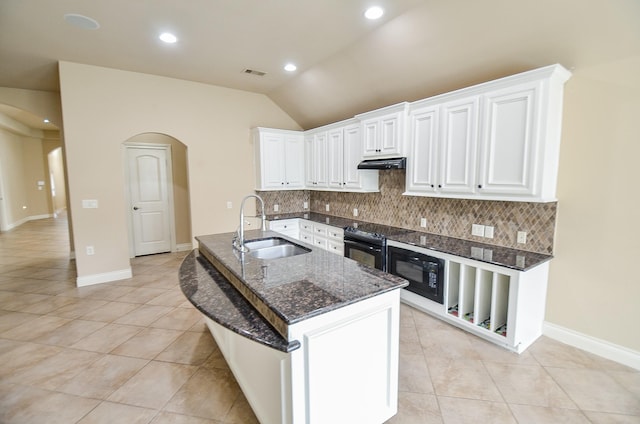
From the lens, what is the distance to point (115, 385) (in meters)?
2.21

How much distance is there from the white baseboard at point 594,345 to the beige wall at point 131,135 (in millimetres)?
4615

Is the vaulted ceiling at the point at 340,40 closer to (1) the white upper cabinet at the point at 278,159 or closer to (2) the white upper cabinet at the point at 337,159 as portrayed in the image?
(2) the white upper cabinet at the point at 337,159

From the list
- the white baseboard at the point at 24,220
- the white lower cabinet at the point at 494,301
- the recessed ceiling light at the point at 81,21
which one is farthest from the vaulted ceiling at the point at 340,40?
the white baseboard at the point at 24,220

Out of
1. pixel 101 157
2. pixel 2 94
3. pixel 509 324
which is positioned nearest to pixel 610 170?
pixel 509 324

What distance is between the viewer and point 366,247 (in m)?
3.64

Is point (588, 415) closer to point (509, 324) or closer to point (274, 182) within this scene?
point (509, 324)

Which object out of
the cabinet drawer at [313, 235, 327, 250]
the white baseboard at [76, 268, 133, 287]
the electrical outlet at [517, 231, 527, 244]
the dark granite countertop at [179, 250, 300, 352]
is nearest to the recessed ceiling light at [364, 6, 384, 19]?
the electrical outlet at [517, 231, 527, 244]

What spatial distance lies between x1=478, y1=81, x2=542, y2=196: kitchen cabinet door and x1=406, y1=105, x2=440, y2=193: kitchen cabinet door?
20.0 inches

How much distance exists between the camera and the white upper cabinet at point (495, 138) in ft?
7.82

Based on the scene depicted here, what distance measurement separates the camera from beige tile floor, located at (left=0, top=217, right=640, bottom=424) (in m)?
1.92

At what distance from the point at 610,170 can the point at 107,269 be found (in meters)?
5.97

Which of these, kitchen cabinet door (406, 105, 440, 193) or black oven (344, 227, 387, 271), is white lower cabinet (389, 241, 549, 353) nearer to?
black oven (344, 227, 387, 271)

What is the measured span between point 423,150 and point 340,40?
1530 mm

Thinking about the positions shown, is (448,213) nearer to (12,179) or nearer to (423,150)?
(423,150)
